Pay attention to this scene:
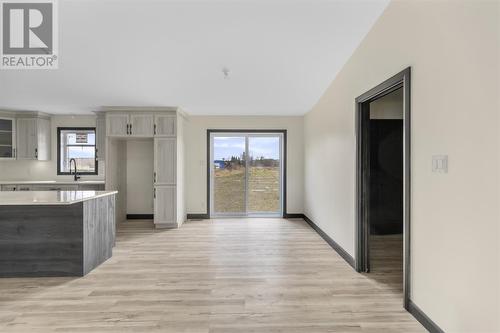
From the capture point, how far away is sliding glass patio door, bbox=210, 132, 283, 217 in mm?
6621

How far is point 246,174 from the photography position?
6641 millimetres

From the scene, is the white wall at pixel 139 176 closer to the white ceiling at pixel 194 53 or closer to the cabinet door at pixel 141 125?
the cabinet door at pixel 141 125

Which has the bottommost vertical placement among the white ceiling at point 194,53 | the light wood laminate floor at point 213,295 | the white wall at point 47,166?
the light wood laminate floor at point 213,295

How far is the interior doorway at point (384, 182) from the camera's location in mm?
2539

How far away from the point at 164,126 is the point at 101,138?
1.45 metres

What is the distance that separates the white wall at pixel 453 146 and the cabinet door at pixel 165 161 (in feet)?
13.0

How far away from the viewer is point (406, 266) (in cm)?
244

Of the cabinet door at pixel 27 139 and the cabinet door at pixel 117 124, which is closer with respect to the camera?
the cabinet door at pixel 117 124

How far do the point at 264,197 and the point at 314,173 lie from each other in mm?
1607

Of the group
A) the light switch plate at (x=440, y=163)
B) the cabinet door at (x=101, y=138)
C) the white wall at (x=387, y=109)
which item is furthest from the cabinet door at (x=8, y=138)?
the light switch plate at (x=440, y=163)

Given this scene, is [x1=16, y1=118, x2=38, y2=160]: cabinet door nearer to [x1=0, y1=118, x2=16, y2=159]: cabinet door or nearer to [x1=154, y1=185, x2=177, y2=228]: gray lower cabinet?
[x1=0, y1=118, x2=16, y2=159]: cabinet door

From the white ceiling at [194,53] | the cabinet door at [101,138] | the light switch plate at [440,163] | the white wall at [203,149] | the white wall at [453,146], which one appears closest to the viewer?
the white wall at [453,146]

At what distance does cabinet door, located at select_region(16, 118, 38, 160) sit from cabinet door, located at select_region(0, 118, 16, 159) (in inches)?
3.2

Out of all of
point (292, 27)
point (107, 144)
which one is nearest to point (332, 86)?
point (292, 27)
